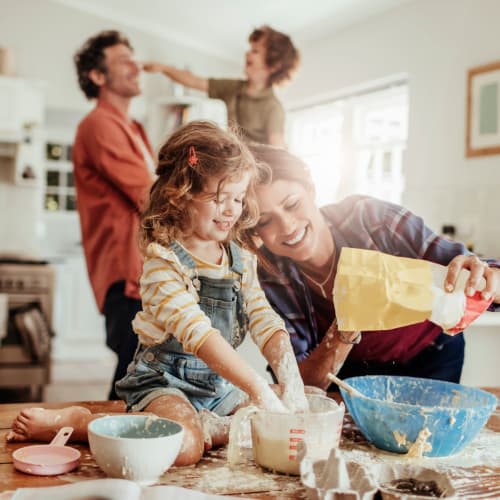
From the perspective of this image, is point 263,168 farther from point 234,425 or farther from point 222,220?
point 234,425

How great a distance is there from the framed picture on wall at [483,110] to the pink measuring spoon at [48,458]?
7.82 ft

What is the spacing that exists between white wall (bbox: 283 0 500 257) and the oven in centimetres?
197

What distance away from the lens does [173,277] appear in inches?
37.1

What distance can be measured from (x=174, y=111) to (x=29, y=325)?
1.81 m

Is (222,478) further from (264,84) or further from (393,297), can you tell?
(264,84)

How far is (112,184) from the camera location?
57.4 inches

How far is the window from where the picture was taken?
147 cm

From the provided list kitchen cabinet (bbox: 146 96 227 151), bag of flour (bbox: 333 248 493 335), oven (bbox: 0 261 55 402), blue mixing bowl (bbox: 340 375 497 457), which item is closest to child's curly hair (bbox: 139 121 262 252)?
bag of flour (bbox: 333 248 493 335)

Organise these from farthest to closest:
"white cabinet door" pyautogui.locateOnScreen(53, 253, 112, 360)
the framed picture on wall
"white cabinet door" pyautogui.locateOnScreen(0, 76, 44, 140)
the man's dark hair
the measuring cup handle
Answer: "white cabinet door" pyautogui.locateOnScreen(53, 253, 112, 360), "white cabinet door" pyautogui.locateOnScreen(0, 76, 44, 140), the framed picture on wall, the man's dark hair, the measuring cup handle

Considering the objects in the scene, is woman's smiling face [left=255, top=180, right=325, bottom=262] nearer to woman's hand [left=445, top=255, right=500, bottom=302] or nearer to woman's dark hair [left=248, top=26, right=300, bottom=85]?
woman's hand [left=445, top=255, right=500, bottom=302]

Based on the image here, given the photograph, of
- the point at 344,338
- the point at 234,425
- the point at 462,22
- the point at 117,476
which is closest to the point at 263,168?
the point at 344,338

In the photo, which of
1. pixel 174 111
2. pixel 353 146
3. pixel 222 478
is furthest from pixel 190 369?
pixel 174 111

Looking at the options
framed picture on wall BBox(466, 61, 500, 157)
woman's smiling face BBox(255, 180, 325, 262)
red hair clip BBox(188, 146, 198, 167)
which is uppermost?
framed picture on wall BBox(466, 61, 500, 157)

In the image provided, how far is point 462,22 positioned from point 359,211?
6.98 ft
